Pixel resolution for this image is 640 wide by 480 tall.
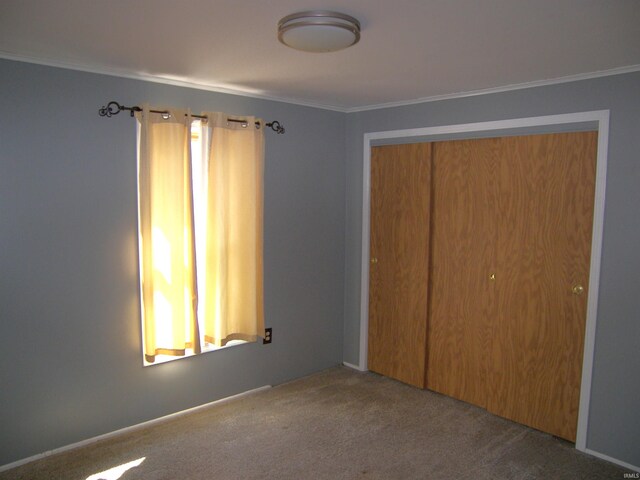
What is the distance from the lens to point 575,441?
292 cm

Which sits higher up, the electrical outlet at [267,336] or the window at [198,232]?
the window at [198,232]

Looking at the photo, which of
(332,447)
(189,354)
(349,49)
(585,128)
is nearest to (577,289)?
(585,128)

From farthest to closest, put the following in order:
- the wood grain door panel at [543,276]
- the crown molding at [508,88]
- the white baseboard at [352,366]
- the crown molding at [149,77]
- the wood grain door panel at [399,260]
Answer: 1. the white baseboard at [352,366]
2. the wood grain door panel at [399,260]
3. the wood grain door panel at [543,276]
4. the crown molding at [508,88]
5. the crown molding at [149,77]

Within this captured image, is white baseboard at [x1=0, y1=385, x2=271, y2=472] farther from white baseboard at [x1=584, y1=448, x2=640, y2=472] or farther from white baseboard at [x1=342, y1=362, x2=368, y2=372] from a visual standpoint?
white baseboard at [x1=584, y1=448, x2=640, y2=472]

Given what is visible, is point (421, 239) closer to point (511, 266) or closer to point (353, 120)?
point (511, 266)

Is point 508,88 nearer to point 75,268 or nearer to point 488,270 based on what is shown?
point 488,270

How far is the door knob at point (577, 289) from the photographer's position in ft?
9.37

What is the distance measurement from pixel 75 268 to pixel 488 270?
8.52 ft

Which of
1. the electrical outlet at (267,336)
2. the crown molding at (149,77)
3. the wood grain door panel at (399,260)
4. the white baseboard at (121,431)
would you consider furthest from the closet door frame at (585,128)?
the white baseboard at (121,431)

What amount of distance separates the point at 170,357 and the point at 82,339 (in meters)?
0.58

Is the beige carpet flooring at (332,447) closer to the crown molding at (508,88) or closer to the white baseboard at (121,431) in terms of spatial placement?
the white baseboard at (121,431)

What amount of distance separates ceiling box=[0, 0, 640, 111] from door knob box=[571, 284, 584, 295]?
47.7 inches

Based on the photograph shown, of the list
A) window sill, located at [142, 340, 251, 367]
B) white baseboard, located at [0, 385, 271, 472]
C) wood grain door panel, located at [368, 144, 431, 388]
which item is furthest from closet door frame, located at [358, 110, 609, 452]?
white baseboard, located at [0, 385, 271, 472]

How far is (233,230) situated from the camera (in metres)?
3.29
